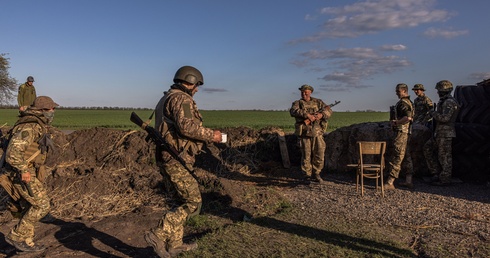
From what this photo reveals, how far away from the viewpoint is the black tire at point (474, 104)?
36.4 feet

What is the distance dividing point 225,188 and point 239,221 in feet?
5.90

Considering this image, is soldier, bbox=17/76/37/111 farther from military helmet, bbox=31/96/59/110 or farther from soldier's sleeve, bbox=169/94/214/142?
soldier's sleeve, bbox=169/94/214/142

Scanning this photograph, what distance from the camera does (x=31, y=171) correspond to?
6.21 meters

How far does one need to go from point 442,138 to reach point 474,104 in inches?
76.3

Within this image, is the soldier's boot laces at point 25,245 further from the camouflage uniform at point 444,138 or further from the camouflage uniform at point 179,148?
the camouflage uniform at point 444,138

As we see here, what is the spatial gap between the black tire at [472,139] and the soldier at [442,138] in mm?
599

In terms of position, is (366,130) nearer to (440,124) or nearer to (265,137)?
(440,124)

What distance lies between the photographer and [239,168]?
12555mm

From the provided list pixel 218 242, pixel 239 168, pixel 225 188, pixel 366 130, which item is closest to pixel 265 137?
pixel 239 168

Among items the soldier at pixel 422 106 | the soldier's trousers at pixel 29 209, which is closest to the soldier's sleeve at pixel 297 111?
the soldier at pixel 422 106

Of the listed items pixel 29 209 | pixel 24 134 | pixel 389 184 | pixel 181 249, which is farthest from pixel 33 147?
pixel 389 184

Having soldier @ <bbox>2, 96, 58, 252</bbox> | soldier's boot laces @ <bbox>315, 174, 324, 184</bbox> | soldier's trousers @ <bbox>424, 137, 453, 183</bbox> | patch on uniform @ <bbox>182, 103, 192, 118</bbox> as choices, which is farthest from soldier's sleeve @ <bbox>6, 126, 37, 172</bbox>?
soldier's trousers @ <bbox>424, 137, 453, 183</bbox>

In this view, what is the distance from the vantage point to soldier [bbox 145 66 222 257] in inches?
213

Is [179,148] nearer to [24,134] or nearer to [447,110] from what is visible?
[24,134]
